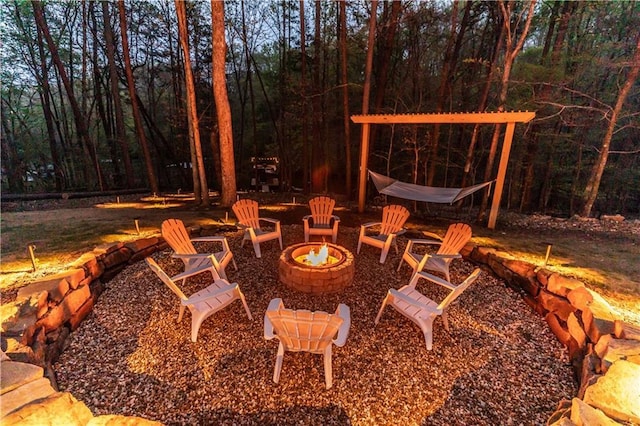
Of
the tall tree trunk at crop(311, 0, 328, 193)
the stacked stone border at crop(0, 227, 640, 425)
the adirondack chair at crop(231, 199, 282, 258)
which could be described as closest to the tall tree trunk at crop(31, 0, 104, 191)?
the tall tree trunk at crop(311, 0, 328, 193)

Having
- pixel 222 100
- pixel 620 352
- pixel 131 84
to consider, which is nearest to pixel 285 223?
pixel 222 100

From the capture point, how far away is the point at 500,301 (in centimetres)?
292

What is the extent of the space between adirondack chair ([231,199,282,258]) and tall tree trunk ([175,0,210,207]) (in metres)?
2.49

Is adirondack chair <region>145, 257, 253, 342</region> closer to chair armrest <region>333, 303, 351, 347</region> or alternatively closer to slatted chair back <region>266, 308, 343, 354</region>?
slatted chair back <region>266, 308, 343, 354</region>

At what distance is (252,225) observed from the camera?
411 cm

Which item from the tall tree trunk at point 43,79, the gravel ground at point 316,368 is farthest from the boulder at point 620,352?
the tall tree trunk at point 43,79

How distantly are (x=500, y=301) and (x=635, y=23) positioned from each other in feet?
26.6

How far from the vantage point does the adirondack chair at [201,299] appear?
2.23 metres

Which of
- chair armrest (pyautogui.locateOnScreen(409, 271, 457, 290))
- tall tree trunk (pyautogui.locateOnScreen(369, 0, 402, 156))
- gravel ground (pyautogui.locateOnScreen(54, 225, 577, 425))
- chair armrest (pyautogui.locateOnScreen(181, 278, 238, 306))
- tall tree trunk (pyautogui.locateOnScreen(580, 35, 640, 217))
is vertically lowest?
gravel ground (pyautogui.locateOnScreen(54, 225, 577, 425))

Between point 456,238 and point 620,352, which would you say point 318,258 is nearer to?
point 456,238

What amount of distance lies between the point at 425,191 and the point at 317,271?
2868mm

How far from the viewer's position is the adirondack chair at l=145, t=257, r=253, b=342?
223cm

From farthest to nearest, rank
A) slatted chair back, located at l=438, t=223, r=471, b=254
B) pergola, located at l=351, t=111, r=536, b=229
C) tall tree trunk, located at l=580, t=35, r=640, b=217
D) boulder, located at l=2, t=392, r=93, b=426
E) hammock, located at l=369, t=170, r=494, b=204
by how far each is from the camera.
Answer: tall tree trunk, located at l=580, t=35, r=640, b=217
hammock, located at l=369, t=170, r=494, b=204
pergola, located at l=351, t=111, r=536, b=229
slatted chair back, located at l=438, t=223, r=471, b=254
boulder, located at l=2, t=392, r=93, b=426

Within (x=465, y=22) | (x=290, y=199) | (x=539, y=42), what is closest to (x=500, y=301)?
(x=290, y=199)
